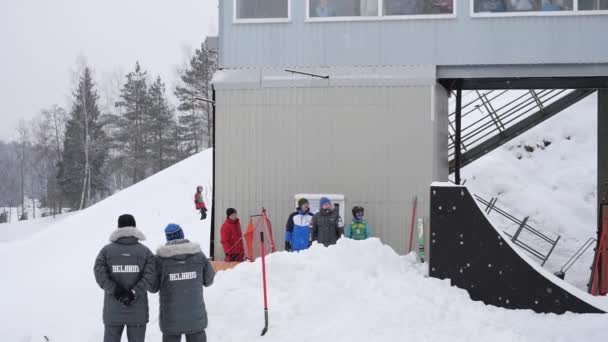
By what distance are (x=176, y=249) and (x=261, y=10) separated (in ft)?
26.4

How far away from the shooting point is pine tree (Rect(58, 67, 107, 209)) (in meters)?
65.2

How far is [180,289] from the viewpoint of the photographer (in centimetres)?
771

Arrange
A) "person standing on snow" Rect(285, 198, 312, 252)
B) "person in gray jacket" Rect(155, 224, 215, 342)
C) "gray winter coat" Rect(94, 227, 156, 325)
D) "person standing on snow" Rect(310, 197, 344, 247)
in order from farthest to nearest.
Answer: "person standing on snow" Rect(285, 198, 312, 252), "person standing on snow" Rect(310, 197, 344, 247), "gray winter coat" Rect(94, 227, 156, 325), "person in gray jacket" Rect(155, 224, 215, 342)

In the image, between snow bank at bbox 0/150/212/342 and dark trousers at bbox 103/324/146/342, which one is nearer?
dark trousers at bbox 103/324/146/342

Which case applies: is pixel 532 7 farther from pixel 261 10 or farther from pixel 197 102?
pixel 197 102

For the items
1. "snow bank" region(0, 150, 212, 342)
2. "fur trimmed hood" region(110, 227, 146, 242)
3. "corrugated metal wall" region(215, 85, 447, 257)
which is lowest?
"snow bank" region(0, 150, 212, 342)

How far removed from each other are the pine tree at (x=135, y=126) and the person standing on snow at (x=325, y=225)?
187 feet

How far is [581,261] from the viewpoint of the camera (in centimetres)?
2261

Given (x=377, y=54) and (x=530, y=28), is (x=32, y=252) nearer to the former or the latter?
(x=377, y=54)

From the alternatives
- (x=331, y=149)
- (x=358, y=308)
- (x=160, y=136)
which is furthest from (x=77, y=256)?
(x=160, y=136)

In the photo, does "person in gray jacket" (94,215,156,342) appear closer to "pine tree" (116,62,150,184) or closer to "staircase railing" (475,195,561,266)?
"staircase railing" (475,195,561,266)

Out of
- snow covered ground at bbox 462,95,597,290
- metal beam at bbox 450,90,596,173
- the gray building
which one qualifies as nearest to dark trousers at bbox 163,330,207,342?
the gray building

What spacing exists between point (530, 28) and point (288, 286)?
23.2 ft

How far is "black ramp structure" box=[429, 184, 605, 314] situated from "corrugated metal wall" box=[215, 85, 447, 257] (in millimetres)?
2980
